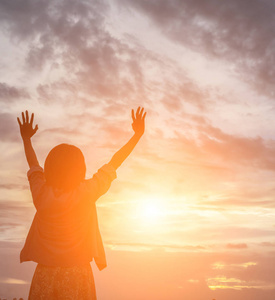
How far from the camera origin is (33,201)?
21.3 feet

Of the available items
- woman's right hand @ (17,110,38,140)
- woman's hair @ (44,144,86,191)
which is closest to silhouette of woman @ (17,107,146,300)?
woman's hair @ (44,144,86,191)

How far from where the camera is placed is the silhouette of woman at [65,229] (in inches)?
242

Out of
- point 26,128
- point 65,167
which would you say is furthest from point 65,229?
point 26,128

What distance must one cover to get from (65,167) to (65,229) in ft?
3.41

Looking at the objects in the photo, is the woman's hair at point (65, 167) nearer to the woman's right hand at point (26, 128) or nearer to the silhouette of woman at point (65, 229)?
the silhouette of woman at point (65, 229)

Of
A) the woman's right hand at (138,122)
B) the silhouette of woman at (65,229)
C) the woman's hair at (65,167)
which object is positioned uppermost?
the woman's right hand at (138,122)

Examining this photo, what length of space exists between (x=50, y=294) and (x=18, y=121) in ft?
11.4

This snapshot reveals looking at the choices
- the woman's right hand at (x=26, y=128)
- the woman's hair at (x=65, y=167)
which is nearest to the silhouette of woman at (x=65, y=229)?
the woman's hair at (x=65, y=167)

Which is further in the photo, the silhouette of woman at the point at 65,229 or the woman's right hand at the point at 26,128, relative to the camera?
the woman's right hand at the point at 26,128

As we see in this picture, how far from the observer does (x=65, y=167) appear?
20.4 ft

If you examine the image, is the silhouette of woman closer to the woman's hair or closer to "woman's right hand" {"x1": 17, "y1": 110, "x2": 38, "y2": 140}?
the woman's hair

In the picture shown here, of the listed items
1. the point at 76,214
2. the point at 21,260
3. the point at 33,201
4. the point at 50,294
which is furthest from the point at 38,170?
the point at 50,294

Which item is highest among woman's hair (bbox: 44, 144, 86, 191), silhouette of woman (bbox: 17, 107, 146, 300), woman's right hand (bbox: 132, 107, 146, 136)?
woman's right hand (bbox: 132, 107, 146, 136)

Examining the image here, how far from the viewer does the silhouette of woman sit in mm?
6145
